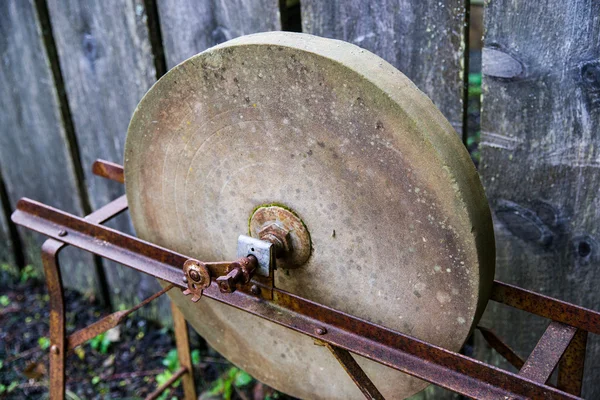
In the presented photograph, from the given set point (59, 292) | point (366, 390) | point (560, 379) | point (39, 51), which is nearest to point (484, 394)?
point (366, 390)

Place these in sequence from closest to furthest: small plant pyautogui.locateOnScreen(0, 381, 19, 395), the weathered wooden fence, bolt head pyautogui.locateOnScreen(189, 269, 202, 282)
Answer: bolt head pyautogui.locateOnScreen(189, 269, 202, 282), the weathered wooden fence, small plant pyautogui.locateOnScreen(0, 381, 19, 395)

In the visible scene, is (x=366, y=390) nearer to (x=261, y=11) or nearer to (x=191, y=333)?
(x=261, y=11)

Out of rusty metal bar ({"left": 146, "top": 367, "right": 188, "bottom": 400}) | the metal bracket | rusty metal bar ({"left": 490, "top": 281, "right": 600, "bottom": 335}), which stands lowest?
rusty metal bar ({"left": 146, "top": 367, "right": 188, "bottom": 400})

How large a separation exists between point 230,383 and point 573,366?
1.54 metres

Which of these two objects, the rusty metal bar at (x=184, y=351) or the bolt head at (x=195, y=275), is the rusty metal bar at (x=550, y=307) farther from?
the rusty metal bar at (x=184, y=351)

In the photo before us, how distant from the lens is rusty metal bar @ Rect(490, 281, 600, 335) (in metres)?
1.46

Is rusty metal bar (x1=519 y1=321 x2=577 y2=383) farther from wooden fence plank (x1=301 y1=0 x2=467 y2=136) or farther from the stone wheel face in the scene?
wooden fence plank (x1=301 y1=0 x2=467 y2=136)

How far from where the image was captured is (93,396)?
286 centimetres

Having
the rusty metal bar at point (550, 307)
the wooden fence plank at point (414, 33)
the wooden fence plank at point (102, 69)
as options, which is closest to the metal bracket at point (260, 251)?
the rusty metal bar at point (550, 307)

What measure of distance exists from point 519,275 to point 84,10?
69.6 inches

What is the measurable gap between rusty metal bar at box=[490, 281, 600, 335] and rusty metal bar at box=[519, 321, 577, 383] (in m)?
0.02

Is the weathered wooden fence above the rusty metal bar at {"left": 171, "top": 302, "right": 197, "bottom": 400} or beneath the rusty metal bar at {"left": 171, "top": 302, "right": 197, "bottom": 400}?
above

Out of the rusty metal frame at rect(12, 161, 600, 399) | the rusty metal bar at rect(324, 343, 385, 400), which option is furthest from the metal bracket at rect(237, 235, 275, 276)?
the rusty metal bar at rect(324, 343, 385, 400)

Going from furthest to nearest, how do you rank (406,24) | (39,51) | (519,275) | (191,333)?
(191,333)
(39,51)
(519,275)
(406,24)
